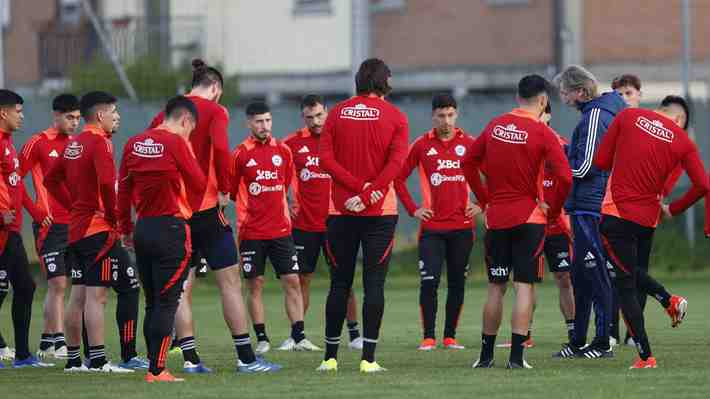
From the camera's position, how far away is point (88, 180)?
Result: 41.4 feet

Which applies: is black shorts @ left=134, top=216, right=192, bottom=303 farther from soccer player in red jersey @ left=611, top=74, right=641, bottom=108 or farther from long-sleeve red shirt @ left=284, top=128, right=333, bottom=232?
soccer player in red jersey @ left=611, top=74, right=641, bottom=108

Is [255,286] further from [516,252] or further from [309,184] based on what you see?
[516,252]

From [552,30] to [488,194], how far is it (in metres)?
26.8

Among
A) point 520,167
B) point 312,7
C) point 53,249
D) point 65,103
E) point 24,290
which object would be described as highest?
point 312,7

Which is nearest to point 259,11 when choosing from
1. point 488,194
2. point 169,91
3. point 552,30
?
point 552,30

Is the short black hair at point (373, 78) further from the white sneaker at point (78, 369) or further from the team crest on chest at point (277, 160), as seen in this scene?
the team crest on chest at point (277, 160)

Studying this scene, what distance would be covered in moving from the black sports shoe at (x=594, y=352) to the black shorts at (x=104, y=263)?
12.1 ft

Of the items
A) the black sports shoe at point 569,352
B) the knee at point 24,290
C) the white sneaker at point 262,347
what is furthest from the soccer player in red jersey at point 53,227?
the black sports shoe at point 569,352

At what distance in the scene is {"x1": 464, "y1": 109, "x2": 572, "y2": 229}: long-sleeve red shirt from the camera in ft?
39.5

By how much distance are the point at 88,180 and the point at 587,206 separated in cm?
401

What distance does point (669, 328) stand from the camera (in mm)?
16250

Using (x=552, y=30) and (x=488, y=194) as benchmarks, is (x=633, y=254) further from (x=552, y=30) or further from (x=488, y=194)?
(x=552, y=30)

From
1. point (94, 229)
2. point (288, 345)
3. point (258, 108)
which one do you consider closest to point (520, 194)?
point (94, 229)

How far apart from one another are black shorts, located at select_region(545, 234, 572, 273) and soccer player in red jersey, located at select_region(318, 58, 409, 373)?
3.28 metres
